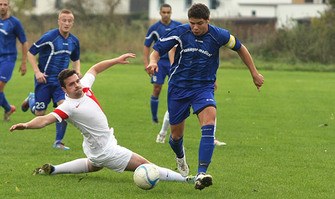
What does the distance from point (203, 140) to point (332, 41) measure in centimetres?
3303

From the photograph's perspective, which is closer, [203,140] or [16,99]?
[203,140]

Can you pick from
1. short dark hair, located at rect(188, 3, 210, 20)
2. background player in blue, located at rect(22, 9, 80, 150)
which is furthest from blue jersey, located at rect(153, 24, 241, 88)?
background player in blue, located at rect(22, 9, 80, 150)

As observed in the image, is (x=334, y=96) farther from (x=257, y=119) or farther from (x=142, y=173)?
(x=142, y=173)

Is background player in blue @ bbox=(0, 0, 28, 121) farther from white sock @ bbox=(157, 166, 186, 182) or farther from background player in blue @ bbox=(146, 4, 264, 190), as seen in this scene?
white sock @ bbox=(157, 166, 186, 182)

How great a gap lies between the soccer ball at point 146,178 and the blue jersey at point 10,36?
6.92 meters

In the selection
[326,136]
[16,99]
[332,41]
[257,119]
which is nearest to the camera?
[326,136]

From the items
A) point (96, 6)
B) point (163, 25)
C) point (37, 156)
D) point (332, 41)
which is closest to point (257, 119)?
point (163, 25)

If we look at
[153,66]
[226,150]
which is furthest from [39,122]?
[226,150]

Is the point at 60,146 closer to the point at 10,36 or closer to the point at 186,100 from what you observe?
the point at 186,100

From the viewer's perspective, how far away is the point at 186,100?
9445 millimetres

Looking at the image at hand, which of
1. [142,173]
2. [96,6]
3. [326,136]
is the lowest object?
[96,6]

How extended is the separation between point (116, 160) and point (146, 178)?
26.7 inches

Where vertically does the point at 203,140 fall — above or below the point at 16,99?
above

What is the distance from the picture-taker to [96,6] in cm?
6612
